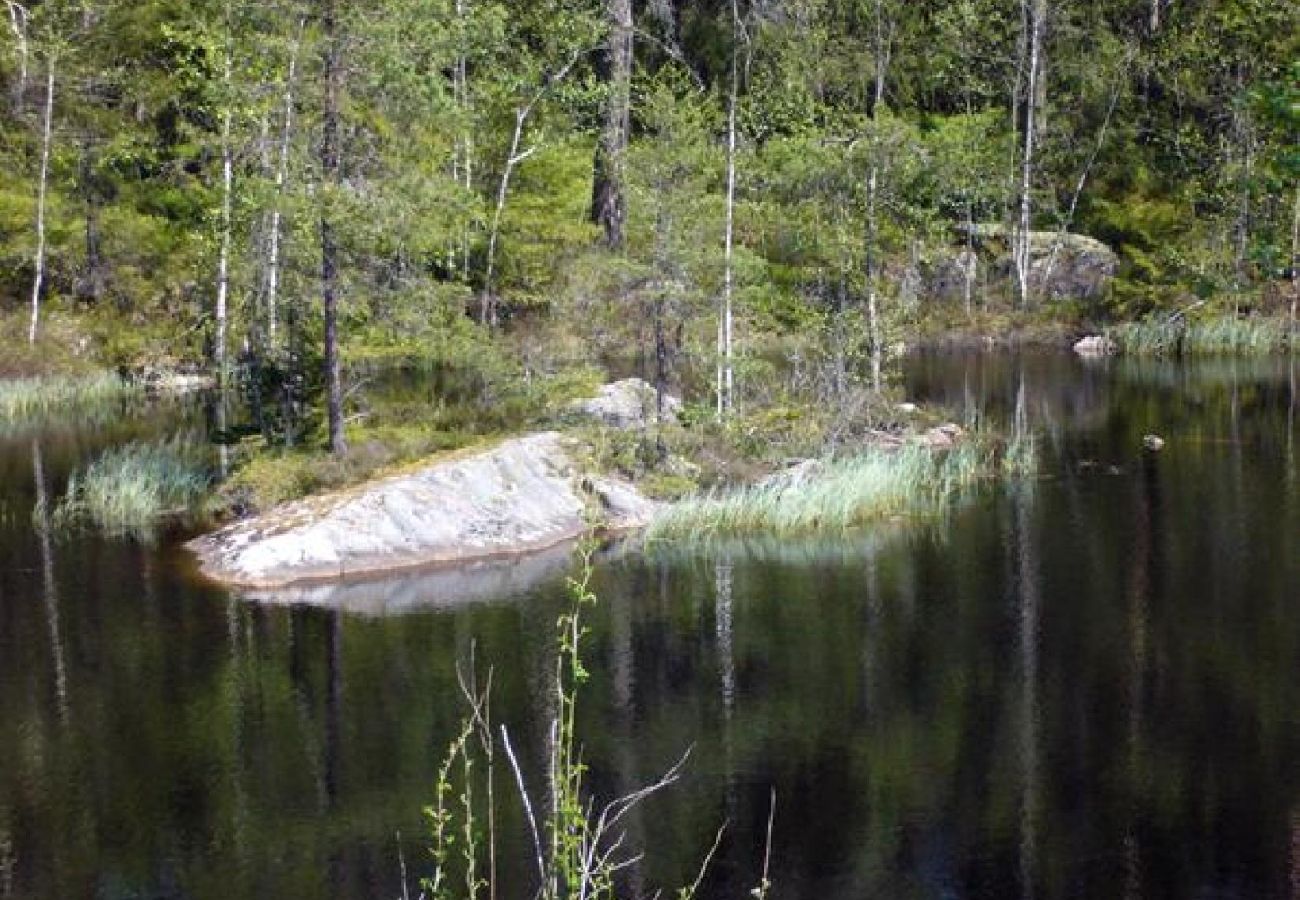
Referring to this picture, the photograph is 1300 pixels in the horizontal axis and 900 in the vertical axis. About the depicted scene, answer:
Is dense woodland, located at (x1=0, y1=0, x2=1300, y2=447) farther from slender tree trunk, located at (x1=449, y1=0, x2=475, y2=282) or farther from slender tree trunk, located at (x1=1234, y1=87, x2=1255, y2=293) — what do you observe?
slender tree trunk, located at (x1=449, y1=0, x2=475, y2=282)

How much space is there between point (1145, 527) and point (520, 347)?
35.6 feet

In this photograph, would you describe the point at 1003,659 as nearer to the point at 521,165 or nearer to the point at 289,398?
the point at 289,398

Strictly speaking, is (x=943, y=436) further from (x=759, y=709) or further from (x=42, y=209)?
(x=42, y=209)

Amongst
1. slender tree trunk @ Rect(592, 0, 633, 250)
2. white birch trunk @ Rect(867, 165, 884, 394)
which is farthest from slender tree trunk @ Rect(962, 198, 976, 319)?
slender tree trunk @ Rect(592, 0, 633, 250)

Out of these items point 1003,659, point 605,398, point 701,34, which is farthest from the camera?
point 701,34

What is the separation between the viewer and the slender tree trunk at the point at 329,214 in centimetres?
2323

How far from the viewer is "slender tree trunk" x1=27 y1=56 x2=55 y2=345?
4212 centimetres

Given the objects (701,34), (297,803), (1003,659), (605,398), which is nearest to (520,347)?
(605,398)

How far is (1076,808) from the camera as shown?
13.2 metres

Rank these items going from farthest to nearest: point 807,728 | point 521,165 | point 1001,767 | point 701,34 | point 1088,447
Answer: point 701,34 → point 521,165 → point 1088,447 → point 807,728 → point 1001,767

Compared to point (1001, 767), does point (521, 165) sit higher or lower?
higher

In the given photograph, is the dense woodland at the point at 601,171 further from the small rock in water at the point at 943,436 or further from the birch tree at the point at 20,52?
the small rock in water at the point at 943,436

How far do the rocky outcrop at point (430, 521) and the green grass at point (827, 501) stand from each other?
1.14 metres

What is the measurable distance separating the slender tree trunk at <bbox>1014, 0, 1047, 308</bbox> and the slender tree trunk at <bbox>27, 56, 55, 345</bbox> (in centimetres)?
2846
